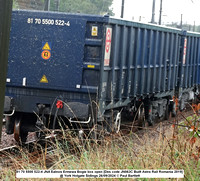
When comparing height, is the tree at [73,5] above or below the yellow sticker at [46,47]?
above

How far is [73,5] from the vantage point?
170 ft

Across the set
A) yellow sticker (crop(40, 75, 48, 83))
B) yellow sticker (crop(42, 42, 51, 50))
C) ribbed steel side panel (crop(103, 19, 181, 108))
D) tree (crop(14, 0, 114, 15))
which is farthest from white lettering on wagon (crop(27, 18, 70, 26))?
tree (crop(14, 0, 114, 15))

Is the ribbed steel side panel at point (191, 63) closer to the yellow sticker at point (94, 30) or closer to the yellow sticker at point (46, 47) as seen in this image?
the yellow sticker at point (94, 30)

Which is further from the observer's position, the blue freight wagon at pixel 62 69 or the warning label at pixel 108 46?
the warning label at pixel 108 46

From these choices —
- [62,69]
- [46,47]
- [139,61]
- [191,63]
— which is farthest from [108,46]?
[191,63]

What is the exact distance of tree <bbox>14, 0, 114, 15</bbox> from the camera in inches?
1710

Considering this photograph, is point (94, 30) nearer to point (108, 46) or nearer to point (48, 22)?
point (108, 46)

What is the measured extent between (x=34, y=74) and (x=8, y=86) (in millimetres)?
653

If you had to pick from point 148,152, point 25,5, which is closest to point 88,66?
point 148,152

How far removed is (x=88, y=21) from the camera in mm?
10531

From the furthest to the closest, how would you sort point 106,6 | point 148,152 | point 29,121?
point 106,6
point 29,121
point 148,152

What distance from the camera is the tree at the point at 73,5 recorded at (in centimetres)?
4344

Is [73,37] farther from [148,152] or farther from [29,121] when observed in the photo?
[148,152]

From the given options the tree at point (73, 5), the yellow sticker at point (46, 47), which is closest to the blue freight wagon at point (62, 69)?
the yellow sticker at point (46, 47)
